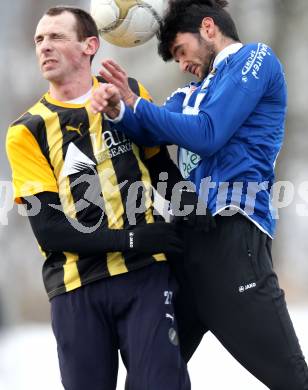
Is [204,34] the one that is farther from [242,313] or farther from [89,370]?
[89,370]

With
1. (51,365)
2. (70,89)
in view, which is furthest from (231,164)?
(51,365)

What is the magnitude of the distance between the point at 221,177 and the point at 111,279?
49 centimetres

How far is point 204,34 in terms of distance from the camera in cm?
356

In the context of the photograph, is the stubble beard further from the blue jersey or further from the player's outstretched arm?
the player's outstretched arm

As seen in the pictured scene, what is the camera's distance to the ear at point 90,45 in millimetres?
3555

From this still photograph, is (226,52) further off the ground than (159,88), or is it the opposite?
(226,52)

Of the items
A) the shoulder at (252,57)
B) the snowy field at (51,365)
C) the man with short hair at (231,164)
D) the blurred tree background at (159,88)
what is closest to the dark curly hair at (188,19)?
the man with short hair at (231,164)

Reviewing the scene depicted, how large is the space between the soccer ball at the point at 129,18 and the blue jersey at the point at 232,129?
0.28 metres

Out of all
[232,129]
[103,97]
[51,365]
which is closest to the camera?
[103,97]

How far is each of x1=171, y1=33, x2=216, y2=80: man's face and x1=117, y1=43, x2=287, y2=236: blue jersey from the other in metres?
0.07

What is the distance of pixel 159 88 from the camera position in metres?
9.32

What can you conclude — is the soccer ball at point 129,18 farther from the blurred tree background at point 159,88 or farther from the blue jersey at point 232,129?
the blurred tree background at point 159,88

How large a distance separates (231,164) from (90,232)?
515 mm

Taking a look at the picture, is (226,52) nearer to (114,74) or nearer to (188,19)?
(188,19)
